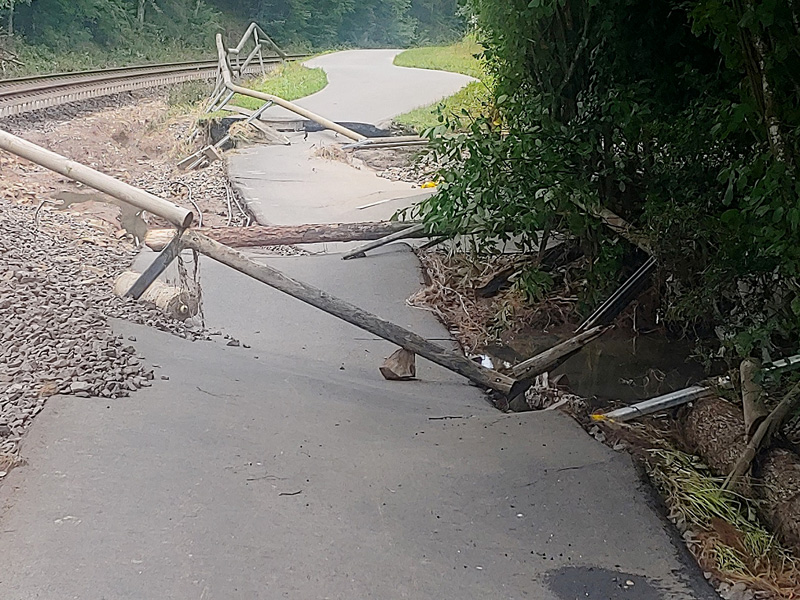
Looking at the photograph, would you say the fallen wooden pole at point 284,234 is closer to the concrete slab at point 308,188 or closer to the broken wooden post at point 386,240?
the broken wooden post at point 386,240

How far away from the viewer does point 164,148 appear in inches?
685

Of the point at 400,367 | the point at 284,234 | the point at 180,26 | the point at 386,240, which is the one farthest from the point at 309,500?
the point at 180,26

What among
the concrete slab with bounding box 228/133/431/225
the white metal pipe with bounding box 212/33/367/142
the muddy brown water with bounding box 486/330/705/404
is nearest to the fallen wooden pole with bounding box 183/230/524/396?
the muddy brown water with bounding box 486/330/705/404

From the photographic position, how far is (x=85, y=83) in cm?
2202

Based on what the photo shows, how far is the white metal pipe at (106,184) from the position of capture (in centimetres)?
637

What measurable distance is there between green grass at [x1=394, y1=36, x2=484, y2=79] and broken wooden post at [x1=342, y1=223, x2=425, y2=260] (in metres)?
17.4

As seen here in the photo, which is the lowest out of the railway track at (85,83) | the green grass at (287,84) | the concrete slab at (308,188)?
the concrete slab at (308,188)

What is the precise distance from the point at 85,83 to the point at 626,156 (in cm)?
1867

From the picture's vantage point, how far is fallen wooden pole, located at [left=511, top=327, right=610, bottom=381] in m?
6.18

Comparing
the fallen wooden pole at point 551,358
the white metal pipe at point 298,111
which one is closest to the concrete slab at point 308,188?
the white metal pipe at point 298,111

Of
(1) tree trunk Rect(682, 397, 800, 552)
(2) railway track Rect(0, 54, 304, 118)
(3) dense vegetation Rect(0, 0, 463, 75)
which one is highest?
(3) dense vegetation Rect(0, 0, 463, 75)

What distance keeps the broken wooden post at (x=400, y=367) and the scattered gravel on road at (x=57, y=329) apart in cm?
137

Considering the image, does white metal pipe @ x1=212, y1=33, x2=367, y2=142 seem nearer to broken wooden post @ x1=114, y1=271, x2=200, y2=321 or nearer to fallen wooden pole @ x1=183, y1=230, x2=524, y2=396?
broken wooden post @ x1=114, y1=271, x2=200, y2=321

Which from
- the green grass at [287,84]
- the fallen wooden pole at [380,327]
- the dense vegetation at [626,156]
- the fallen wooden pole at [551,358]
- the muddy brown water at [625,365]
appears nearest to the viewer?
the dense vegetation at [626,156]
